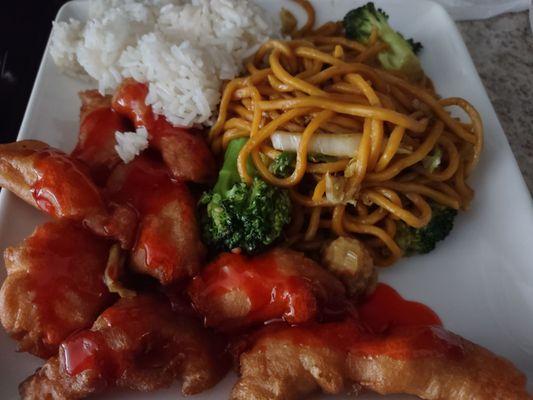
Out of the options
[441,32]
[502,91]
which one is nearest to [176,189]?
[441,32]

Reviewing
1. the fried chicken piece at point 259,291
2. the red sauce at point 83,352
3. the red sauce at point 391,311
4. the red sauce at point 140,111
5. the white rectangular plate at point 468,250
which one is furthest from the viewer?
the red sauce at point 140,111

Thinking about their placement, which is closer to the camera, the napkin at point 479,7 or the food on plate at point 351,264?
the food on plate at point 351,264

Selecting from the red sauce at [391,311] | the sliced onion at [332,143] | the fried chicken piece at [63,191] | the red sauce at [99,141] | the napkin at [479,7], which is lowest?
the fried chicken piece at [63,191]

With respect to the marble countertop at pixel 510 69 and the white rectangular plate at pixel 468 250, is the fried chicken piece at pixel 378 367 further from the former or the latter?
the marble countertop at pixel 510 69

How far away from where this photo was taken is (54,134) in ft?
9.86

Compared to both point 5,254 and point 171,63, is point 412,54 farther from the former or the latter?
point 5,254

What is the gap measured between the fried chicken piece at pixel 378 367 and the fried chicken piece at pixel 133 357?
7.3 inches

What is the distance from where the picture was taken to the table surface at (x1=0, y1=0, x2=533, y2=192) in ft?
11.6

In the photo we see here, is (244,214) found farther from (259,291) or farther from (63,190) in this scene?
(63,190)

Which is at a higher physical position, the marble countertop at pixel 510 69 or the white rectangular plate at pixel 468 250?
the marble countertop at pixel 510 69

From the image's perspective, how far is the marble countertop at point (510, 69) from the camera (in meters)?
3.53

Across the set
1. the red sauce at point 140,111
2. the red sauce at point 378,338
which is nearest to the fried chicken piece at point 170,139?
the red sauce at point 140,111

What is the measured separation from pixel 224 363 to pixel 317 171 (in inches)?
39.7

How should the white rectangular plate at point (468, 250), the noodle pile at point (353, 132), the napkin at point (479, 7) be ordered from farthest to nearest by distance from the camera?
the napkin at point (479, 7) < the noodle pile at point (353, 132) < the white rectangular plate at point (468, 250)
